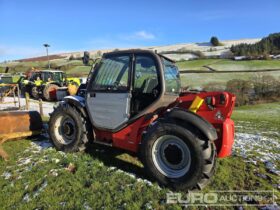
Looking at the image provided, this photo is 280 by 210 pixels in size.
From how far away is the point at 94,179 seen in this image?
15.4 ft

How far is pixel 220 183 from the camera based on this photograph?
4.69 meters

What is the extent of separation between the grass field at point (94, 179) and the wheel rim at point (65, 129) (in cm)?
34

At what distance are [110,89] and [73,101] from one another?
1074mm

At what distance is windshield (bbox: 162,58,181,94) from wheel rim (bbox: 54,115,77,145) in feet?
7.19

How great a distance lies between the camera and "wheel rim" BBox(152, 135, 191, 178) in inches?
171

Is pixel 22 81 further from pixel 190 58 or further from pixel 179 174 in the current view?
pixel 190 58

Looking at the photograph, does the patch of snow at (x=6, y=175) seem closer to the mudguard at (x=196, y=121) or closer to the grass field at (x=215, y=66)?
the mudguard at (x=196, y=121)

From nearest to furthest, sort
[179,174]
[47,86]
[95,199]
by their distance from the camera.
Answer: [95,199] < [179,174] < [47,86]

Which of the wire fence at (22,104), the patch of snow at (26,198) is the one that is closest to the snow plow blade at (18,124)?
the patch of snow at (26,198)

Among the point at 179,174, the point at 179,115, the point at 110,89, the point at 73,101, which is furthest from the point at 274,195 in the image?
the point at 73,101

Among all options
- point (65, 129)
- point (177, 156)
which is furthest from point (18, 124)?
point (177, 156)

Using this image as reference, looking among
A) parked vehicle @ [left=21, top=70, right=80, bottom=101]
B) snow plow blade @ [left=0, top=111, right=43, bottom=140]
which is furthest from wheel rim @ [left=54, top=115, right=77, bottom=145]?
parked vehicle @ [left=21, top=70, right=80, bottom=101]

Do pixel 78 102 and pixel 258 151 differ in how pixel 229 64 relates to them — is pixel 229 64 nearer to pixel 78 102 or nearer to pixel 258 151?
pixel 258 151

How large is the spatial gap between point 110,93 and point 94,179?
1670 millimetres
